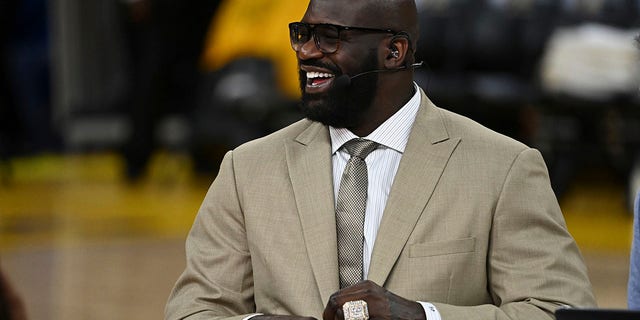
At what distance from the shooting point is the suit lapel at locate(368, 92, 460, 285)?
3.18 m

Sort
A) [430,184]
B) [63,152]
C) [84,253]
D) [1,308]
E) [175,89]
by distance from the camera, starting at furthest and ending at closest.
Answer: [63,152] < [175,89] < [84,253] < [1,308] < [430,184]

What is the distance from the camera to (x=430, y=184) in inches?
128

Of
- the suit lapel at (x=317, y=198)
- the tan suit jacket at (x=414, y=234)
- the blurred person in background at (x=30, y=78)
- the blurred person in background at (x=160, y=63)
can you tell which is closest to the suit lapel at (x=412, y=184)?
the tan suit jacket at (x=414, y=234)

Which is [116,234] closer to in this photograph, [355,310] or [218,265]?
[218,265]

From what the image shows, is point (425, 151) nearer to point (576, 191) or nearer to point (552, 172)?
point (552, 172)

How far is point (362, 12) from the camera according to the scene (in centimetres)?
327

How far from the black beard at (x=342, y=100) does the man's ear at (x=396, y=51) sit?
4cm

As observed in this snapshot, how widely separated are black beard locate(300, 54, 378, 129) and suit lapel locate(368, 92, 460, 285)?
0.48 feet

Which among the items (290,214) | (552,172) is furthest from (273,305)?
(552,172)

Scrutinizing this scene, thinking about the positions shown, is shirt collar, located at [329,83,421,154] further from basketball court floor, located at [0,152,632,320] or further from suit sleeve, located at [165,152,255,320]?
basketball court floor, located at [0,152,632,320]

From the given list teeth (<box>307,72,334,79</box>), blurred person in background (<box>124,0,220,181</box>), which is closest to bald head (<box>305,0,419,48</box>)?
teeth (<box>307,72,334,79</box>)

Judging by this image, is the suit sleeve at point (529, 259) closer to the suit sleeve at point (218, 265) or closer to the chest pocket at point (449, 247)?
the chest pocket at point (449, 247)

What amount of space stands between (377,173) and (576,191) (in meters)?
9.44

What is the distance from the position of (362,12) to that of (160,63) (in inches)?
390
